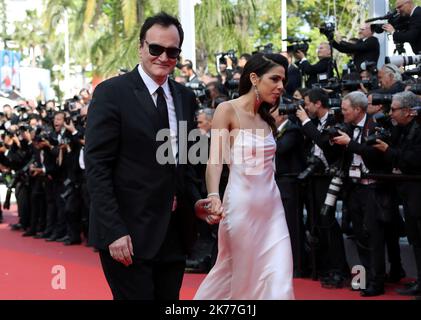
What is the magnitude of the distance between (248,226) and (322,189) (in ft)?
11.9

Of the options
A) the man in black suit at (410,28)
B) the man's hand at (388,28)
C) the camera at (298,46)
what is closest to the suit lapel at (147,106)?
the man in black suit at (410,28)

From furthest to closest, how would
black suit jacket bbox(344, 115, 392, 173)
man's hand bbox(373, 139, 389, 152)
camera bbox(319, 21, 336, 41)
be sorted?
camera bbox(319, 21, 336, 41)
black suit jacket bbox(344, 115, 392, 173)
man's hand bbox(373, 139, 389, 152)

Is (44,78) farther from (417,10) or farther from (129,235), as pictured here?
(129,235)

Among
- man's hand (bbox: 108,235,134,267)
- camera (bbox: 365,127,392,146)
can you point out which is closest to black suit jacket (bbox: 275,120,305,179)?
camera (bbox: 365,127,392,146)

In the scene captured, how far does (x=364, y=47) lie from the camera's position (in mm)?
10594

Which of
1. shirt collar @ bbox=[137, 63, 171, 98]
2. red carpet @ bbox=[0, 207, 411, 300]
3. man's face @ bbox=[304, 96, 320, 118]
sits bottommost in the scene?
red carpet @ bbox=[0, 207, 411, 300]

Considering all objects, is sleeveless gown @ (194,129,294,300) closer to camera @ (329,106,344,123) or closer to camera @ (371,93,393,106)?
camera @ (371,93,393,106)

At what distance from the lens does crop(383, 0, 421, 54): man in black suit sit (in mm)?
9516

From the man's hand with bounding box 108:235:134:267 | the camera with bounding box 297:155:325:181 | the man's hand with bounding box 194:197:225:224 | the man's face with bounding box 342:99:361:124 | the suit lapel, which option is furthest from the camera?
the camera with bounding box 297:155:325:181

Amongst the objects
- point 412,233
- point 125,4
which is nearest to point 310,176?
point 412,233

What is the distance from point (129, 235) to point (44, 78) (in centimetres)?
4674

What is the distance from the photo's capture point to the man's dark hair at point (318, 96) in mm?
8945

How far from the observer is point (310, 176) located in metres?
9.07

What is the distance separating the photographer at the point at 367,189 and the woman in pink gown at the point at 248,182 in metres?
2.62
